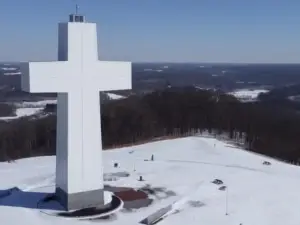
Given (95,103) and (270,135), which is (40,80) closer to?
(95,103)

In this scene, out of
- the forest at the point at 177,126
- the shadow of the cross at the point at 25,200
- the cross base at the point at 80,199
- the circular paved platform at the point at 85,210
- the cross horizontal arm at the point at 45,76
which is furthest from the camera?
the forest at the point at 177,126

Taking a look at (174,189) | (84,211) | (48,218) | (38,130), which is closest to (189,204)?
(174,189)

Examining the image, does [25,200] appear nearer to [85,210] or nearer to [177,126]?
[85,210]

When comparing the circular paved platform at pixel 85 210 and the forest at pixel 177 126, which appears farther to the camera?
the forest at pixel 177 126

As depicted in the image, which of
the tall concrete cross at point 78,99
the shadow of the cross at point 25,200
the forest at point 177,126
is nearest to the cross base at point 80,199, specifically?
the tall concrete cross at point 78,99

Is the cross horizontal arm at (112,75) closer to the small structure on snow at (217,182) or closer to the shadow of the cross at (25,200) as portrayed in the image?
the shadow of the cross at (25,200)

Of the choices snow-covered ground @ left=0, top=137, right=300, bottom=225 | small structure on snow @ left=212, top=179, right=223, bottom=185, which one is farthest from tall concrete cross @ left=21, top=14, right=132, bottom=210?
small structure on snow @ left=212, top=179, right=223, bottom=185
